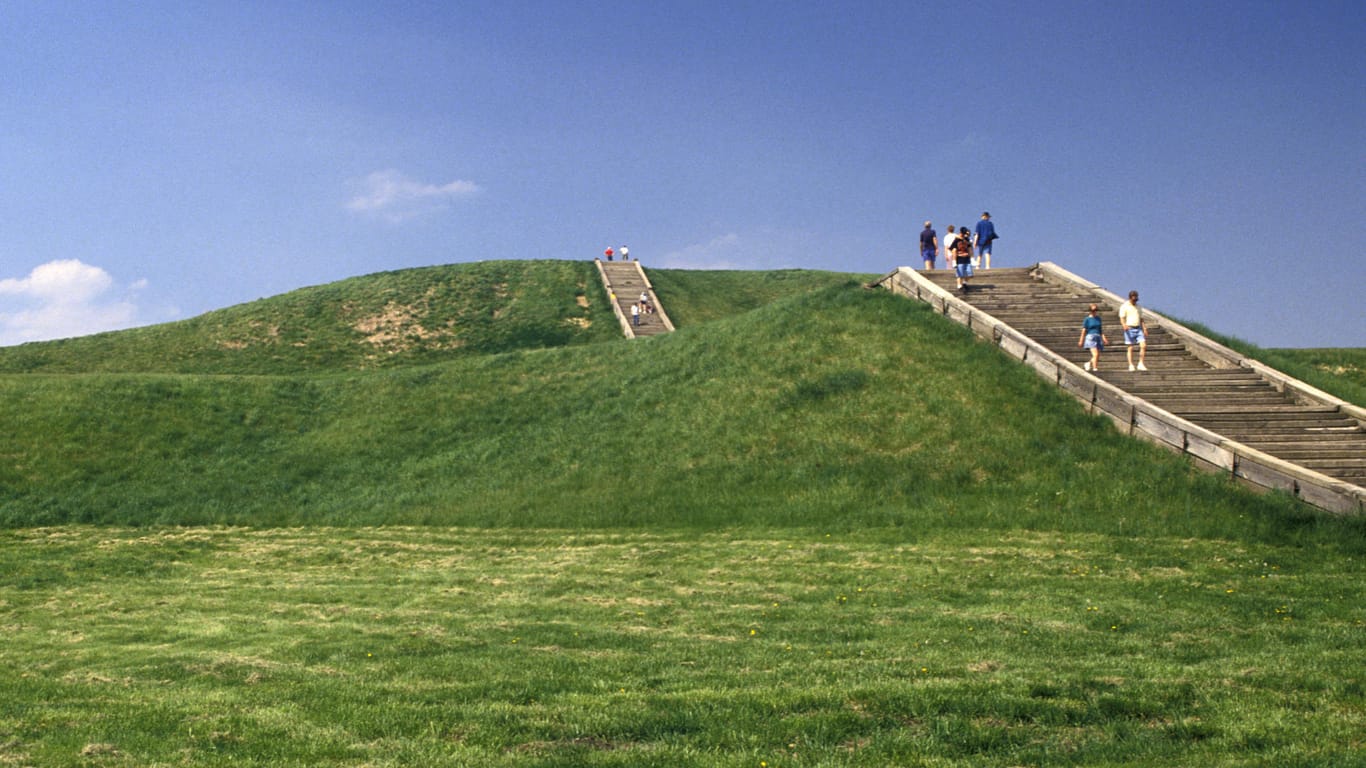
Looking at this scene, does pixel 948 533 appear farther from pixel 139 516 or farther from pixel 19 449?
pixel 19 449

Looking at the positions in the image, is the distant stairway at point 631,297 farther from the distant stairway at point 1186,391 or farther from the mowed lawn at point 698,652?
the mowed lawn at point 698,652

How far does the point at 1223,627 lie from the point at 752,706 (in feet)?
25.0

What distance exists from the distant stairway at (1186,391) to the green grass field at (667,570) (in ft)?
2.19

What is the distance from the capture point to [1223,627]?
1282 centimetres

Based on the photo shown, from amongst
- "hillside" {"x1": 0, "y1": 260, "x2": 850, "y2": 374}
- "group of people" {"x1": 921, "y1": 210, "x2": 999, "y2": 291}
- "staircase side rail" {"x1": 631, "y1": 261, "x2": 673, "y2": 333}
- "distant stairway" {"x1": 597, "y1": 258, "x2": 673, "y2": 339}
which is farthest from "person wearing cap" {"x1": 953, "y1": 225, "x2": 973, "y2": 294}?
"hillside" {"x1": 0, "y1": 260, "x2": 850, "y2": 374}

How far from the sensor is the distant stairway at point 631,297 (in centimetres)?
5356

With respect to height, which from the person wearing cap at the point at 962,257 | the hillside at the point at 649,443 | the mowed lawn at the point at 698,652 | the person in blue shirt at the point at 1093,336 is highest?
the person wearing cap at the point at 962,257

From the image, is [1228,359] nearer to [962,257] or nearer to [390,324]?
[962,257]

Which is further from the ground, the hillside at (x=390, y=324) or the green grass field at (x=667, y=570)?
the hillside at (x=390, y=324)

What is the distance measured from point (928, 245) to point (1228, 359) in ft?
37.2

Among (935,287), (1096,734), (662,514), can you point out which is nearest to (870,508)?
(662,514)

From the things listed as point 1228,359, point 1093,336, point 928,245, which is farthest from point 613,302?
point 1228,359

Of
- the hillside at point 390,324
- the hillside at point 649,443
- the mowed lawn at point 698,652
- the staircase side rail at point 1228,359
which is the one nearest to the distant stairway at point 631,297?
the hillside at point 390,324

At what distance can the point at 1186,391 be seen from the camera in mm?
24562
